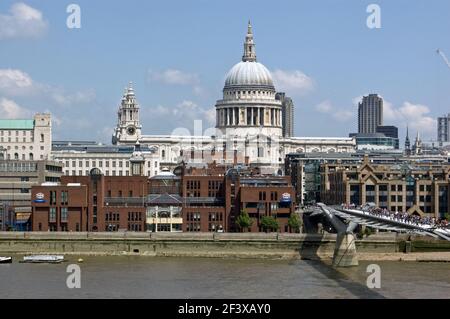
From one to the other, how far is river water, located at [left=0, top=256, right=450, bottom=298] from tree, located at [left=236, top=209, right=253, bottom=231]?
28.1ft

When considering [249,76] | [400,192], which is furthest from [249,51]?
[400,192]

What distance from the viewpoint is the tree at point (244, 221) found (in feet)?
226

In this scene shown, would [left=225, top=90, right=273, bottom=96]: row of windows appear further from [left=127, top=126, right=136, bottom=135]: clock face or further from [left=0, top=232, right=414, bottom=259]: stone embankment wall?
[left=0, top=232, right=414, bottom=259]: stone embankment wall

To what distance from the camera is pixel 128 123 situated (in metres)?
141

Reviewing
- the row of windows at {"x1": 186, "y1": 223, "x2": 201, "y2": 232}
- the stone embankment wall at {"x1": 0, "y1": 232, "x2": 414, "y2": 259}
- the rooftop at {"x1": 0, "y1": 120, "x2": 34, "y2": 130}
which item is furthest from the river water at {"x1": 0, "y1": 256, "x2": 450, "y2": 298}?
the rooftop at {"x1": 0, "y1": 120, "x2": 34, "y2": 130}

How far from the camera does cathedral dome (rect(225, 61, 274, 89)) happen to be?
491 ft

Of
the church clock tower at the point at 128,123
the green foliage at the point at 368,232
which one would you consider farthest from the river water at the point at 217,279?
the church clock tower at the point at 128,123

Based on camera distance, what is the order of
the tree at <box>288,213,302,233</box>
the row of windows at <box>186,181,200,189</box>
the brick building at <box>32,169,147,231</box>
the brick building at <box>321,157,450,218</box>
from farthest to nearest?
the brick building at <box>321,157,450,218</box> → the row of windows at <box>186,181,200,189</box> → the tree at <box>288,213,302,233</box> → the brick building at <box>32,169,147,231</box>

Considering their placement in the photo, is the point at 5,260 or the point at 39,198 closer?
the point at 5,260

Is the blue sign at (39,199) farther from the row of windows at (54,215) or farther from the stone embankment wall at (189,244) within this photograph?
the stone embankment wall at (189,244)

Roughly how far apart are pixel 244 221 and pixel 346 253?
551 inches

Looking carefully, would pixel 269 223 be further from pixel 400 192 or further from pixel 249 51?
pixel 249 51
